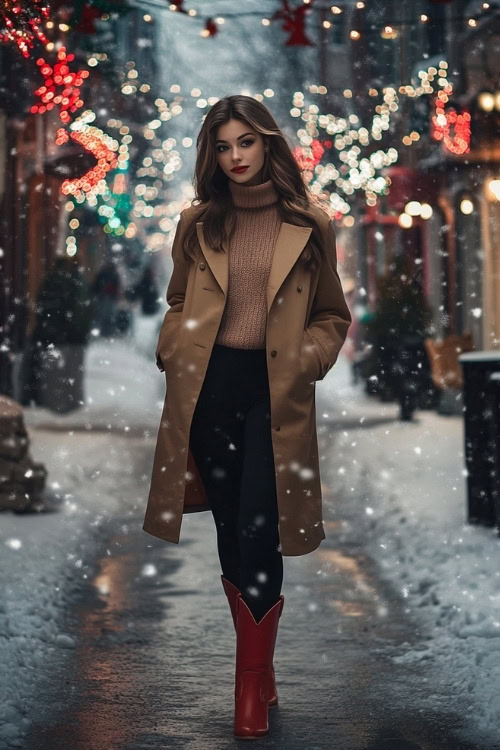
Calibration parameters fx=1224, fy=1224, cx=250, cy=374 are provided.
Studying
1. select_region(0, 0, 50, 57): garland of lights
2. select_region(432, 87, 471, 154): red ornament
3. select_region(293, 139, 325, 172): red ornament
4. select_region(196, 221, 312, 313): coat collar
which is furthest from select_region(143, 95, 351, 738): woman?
select_region(293, 139, 325, 172): red ornament

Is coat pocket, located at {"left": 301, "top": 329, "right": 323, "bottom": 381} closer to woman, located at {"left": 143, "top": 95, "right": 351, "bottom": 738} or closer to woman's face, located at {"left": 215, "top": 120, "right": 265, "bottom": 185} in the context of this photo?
woman, located at {"left": 143, "top": 95, "right": 351, "bottom": 738}

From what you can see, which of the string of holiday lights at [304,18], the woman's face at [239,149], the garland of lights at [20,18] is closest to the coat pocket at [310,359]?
the woman's face at [239,149]

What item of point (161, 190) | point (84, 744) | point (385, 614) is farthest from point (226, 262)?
point (161, 190)

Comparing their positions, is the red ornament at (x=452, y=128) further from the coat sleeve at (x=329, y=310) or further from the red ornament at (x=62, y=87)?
the coat sleeve at (x=329, y=310)

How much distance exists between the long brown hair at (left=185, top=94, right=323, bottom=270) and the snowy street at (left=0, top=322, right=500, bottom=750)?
1625 millimetres

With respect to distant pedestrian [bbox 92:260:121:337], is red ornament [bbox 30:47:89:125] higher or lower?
higher

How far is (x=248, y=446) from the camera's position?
4082 mm

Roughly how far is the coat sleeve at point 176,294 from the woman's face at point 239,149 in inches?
10.2

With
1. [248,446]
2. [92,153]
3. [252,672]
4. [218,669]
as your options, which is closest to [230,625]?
[218,669]

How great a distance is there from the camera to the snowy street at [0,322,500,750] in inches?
165

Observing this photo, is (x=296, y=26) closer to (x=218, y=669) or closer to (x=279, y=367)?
(x=279, y=367)

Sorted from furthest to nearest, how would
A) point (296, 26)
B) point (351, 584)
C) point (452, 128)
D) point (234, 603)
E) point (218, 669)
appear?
point (452, 128) → point (296, 26) → point (351, 584) → point (218, 669) → point (234, 603)

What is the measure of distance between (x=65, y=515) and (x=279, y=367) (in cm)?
Result: 473

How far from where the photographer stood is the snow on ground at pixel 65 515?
5.03 metres
